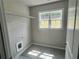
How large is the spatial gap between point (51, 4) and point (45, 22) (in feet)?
3.58

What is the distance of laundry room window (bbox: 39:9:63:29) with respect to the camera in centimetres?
332

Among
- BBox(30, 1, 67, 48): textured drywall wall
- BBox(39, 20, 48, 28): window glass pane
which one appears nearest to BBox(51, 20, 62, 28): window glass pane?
BBox(30, 1, 67, 48): textured drywall wall

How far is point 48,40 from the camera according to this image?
12.1 feet

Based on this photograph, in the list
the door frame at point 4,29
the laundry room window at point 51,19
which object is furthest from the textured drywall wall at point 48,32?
the door frame at point 4,29

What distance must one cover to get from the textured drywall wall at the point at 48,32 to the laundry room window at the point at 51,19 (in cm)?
Result: 21

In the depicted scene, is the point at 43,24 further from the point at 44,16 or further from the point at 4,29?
the point at 4,29

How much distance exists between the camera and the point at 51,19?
3551 mm

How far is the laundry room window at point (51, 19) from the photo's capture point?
3324mm

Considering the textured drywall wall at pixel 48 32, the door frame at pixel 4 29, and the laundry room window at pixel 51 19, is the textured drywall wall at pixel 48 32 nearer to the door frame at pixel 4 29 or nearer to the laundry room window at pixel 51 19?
the laundry room window at pixel 51 19

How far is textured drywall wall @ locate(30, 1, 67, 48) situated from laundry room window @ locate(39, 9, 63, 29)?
0.68 ft

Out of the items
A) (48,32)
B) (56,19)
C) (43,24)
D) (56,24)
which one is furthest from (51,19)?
(48,32)

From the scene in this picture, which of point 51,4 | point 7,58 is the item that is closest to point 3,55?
point 7,58

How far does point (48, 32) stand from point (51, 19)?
81 cm

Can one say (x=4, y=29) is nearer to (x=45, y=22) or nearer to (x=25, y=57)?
(x=25, y=57)
